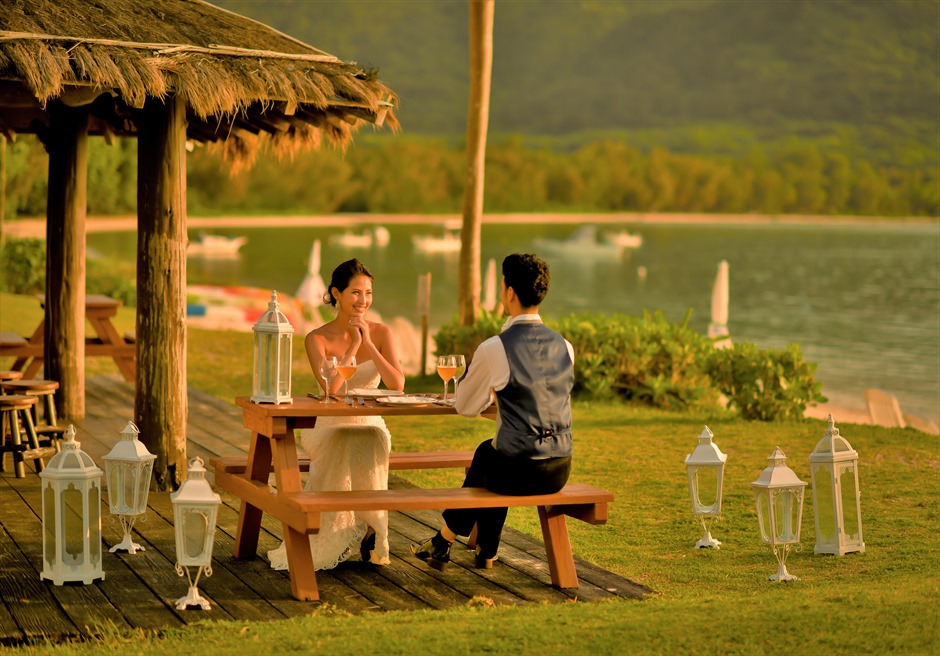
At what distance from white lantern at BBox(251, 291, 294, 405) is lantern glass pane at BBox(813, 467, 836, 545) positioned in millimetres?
2398

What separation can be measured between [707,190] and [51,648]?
318 ft

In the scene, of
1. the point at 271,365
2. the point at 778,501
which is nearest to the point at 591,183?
the point at 778,501

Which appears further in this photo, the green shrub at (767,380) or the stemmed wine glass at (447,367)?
the green shrub at (767,380)

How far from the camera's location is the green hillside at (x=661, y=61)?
11281 cm

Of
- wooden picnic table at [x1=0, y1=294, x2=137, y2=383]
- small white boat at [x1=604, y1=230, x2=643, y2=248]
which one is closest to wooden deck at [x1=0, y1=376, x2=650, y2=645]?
wooden picnic table at [x1=0, y1=294, x2=137, y2=383]

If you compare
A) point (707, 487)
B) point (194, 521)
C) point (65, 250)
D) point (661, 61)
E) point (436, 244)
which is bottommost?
point (707, 487)

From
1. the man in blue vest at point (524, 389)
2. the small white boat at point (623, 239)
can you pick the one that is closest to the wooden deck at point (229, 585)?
the man in blue vest at point (524, 389)

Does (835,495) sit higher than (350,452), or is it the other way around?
(350,452)

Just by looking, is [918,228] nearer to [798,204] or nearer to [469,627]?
[798,204]

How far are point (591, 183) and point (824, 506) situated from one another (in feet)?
300

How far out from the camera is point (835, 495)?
5520 millimetres

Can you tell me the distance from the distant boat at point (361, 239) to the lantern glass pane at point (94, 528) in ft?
240

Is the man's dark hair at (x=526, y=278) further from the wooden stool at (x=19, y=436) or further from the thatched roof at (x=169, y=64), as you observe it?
the wooden stool at (x=19, y=436)

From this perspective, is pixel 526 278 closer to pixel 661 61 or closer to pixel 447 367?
pixel 447 367
